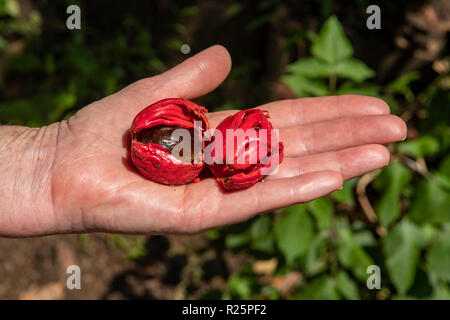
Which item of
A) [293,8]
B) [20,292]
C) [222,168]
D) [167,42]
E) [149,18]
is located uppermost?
[149,18]

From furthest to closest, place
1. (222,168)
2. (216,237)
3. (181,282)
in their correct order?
1. (181,282)
2. (216,237)
3. (222,168)

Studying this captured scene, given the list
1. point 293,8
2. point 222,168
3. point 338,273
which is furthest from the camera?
point 293,8

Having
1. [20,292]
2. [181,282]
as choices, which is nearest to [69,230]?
[181,282]

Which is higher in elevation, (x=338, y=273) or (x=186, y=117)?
(x=186, y=117)

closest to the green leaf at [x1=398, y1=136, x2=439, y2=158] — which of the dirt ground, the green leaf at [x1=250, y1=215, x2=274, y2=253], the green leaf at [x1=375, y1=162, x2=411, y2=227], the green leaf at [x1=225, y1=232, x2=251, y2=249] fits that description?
the green leaf at [x1=375, y1=162, x2=411, y2=227]

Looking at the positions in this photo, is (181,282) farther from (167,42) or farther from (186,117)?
(167,42)

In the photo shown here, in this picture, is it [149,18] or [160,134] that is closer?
[160,134]

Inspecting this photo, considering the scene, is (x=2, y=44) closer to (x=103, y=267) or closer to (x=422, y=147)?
(x=103, y=267)
